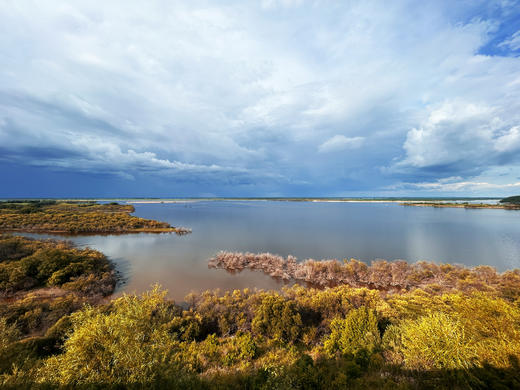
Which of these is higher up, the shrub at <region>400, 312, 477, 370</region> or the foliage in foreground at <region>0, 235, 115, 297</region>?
the shrub at <region>400, 312, 477, 370</region>

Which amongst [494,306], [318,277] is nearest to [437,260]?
[318,277]

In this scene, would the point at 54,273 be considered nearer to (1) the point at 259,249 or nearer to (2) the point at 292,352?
(2) the point at 292,352

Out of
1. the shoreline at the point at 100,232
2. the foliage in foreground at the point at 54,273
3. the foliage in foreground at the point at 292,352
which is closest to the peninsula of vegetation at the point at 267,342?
the foliage in foreground at the point at 292,352

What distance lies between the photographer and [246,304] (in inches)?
476

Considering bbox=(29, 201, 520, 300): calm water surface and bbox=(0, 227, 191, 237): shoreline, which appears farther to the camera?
bbox=(0, 227, 191, 237): shoreline

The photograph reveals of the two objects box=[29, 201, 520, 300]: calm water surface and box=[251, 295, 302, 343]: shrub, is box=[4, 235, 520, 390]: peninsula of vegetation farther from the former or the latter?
box=[29, 201, 520, 300]: calm water surface

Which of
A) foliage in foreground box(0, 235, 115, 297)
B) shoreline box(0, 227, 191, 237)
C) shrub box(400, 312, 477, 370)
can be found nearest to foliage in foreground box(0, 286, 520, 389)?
shrub box(400, 312, 477, 370)

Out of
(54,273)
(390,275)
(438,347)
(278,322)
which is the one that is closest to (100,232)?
(54,273)

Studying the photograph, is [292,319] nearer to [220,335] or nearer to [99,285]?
[220,335]

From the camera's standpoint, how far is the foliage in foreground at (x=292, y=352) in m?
5.36

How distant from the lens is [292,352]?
8.02m

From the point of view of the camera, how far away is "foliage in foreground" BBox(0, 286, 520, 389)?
5.36 metres

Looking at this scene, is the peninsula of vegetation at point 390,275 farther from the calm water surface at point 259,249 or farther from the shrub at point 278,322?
the shrub at point 278,322

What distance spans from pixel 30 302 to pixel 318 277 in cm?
2007
